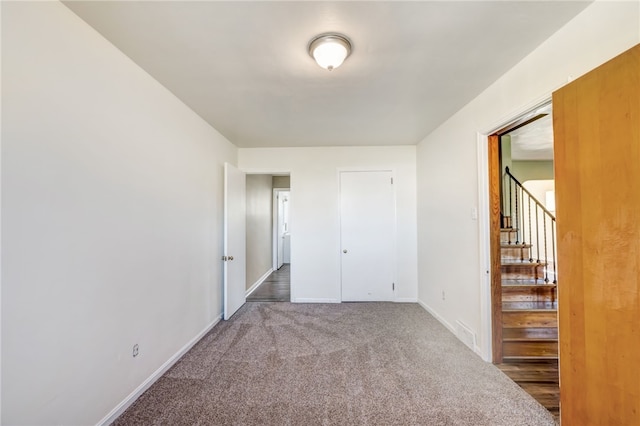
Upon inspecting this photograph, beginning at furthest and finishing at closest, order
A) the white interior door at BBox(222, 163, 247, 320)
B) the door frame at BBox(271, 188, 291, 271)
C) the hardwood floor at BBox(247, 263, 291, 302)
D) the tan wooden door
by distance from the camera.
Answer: the door frame at BBox(271, 188, 291, 271) < the hardwood floor at BBox(247, 263, 291, 302) < the white interior door at BBox(222, 163, 247, 320) < the tan wooden door

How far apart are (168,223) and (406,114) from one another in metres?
2.59

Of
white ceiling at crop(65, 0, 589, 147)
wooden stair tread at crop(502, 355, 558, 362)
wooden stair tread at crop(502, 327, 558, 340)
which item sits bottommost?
wooden stair tread at crop(502, 355, 558, 362)

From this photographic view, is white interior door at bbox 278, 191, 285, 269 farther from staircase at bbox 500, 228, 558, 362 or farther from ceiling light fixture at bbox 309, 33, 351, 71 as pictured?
ceiling light fixture at bbox 309, 33, 351, 71

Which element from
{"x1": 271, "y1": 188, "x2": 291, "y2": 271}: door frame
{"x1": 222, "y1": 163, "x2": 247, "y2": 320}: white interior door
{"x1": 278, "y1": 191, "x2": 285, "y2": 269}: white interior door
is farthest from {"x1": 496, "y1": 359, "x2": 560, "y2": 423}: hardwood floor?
{"x1": 278, "y1": 191, "x2": 285, "y2": 269}: white interior door

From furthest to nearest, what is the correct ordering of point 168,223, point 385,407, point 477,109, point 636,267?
point 477,109, point 168,223, point 385,407, point 636,267

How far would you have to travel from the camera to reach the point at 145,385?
193cm

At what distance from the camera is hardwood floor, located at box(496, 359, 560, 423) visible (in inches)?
71.5

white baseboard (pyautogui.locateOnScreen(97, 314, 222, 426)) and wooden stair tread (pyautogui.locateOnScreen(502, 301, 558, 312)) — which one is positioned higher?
wooden stair tread (pyautogui.locateOnScreen(502, 301, 558, 312))

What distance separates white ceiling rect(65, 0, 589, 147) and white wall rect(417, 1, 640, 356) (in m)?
0.11

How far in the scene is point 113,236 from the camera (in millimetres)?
1652

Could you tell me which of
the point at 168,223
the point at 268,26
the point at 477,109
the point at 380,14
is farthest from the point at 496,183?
Result: the point at 168,223

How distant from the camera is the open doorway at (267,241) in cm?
456

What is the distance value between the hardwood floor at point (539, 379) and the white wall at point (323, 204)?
1.93m

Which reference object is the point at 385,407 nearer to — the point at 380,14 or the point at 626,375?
the point at 626,375
